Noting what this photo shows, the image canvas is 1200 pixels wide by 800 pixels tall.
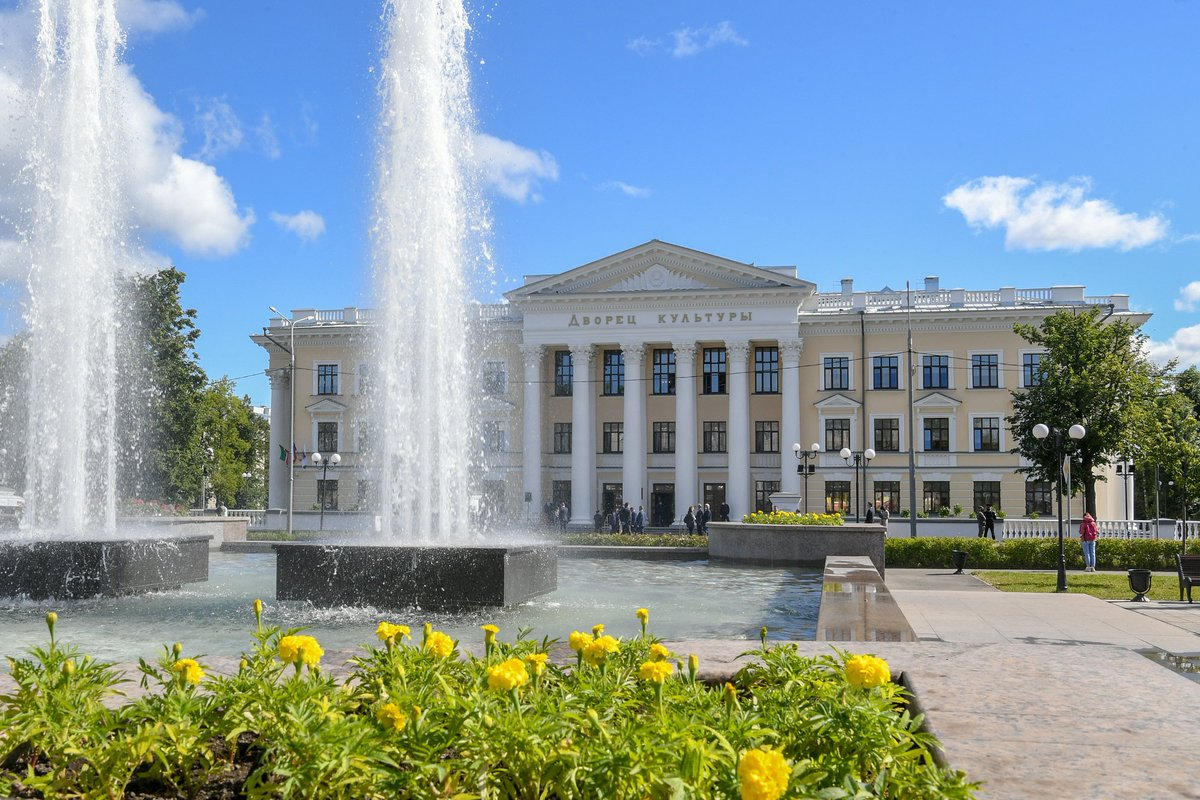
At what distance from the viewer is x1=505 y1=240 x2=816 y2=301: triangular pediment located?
169 feet

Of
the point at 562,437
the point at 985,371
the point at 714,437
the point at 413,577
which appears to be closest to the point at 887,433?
the point at 985,371

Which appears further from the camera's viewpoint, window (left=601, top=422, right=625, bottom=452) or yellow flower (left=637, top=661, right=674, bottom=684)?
window (left=601, top=422, right=625, bottom=452)

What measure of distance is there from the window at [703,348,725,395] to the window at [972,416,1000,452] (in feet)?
44.0

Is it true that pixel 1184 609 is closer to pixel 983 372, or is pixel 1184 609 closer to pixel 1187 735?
pixel 1187 735

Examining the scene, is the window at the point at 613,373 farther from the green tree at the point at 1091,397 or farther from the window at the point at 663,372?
the green tree at the point at 1091,397

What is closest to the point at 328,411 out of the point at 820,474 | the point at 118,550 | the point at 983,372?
the point at 820,474

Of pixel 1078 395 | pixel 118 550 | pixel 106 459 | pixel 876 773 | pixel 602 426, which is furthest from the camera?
pixel 602 426

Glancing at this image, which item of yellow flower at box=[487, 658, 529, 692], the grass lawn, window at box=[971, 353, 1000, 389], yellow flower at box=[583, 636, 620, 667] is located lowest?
the grass lawn

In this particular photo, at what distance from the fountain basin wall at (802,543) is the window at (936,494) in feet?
104

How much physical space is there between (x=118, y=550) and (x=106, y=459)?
5.36m

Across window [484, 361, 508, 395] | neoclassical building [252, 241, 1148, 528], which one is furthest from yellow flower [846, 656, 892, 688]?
window [484, 361, 508, 395]

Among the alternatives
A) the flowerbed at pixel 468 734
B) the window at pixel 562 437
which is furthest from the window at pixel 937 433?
the flowerbed at pixel 468 734

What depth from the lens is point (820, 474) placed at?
173ft

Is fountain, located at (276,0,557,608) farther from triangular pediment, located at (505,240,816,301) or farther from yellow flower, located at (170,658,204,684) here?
triangular pediment, located at (505,240,816,301)
